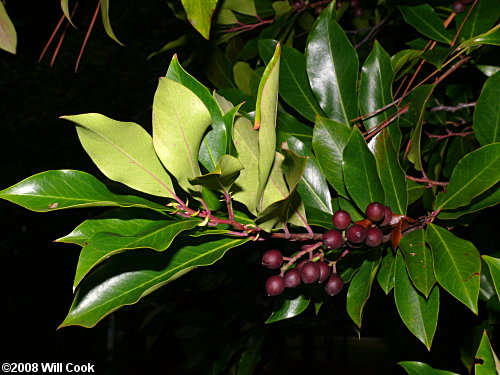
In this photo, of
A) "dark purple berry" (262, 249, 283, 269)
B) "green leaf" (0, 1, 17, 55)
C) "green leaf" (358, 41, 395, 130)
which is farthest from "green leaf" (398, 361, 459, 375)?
"green leaf" (0, 1, 17, 55)

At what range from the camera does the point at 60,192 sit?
538 mm

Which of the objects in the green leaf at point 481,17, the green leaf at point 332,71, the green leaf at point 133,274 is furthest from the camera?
the green leaf at point 481,17

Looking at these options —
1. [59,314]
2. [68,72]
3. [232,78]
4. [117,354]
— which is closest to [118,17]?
[68,72]

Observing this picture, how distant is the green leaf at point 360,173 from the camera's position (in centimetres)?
65

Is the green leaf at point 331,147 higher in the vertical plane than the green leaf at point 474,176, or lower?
higher

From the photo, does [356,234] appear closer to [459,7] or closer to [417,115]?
[417,115]

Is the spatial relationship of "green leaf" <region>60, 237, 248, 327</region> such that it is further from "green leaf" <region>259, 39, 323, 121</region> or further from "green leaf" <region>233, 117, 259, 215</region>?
"green leaf" <region>259, 39, 323, 121</region>

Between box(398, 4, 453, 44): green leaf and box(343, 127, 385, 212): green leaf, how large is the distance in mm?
430

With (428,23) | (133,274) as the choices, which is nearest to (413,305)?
(133,274)

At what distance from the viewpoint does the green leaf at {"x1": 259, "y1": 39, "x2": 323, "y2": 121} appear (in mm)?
854

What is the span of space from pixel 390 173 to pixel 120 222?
35 cm

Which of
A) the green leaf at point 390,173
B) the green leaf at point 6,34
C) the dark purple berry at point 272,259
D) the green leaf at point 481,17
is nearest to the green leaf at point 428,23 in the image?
the green leaf at point 481,17

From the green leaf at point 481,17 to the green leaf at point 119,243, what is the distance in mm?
714

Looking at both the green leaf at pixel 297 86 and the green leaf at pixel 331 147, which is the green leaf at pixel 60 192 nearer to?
the green leaf at pixel 331 147
